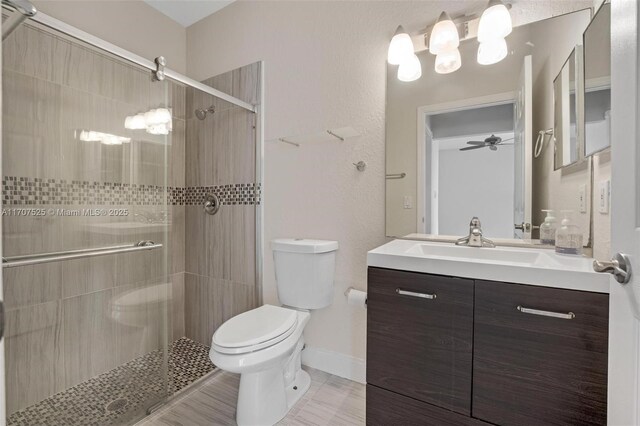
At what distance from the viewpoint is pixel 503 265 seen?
1010 mm

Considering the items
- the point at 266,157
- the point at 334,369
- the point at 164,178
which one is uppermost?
the point at 266,157

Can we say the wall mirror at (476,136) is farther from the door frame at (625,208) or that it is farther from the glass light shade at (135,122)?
the glass light shade at (135,122)

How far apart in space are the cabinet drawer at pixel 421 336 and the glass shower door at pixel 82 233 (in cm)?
131

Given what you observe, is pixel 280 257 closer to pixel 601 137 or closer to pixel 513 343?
pixel 513 343

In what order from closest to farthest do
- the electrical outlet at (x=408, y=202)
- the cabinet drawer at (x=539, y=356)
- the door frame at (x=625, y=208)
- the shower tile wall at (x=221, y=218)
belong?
the door frame at (x=625, y=208) → the cabinet drawer at (x=539, y=356) → the electrical outlet at (x=408, y=202) → the shower tile wall at (x=221, y=218)

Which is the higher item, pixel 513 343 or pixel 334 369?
pixel 513 343

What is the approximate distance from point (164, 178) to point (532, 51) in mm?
2100

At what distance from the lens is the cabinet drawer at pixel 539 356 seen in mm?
897

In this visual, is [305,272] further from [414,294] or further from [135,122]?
[135,122]

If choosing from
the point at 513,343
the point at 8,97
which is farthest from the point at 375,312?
the point at 8,97

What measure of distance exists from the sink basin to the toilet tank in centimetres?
54

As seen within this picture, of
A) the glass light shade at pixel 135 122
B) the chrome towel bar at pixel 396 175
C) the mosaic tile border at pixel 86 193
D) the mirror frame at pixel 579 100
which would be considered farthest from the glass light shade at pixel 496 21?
the glass light shade at pixel 135 122

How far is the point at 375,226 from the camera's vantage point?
1749mm

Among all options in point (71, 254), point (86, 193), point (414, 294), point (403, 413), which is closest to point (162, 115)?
point (86, 193)
